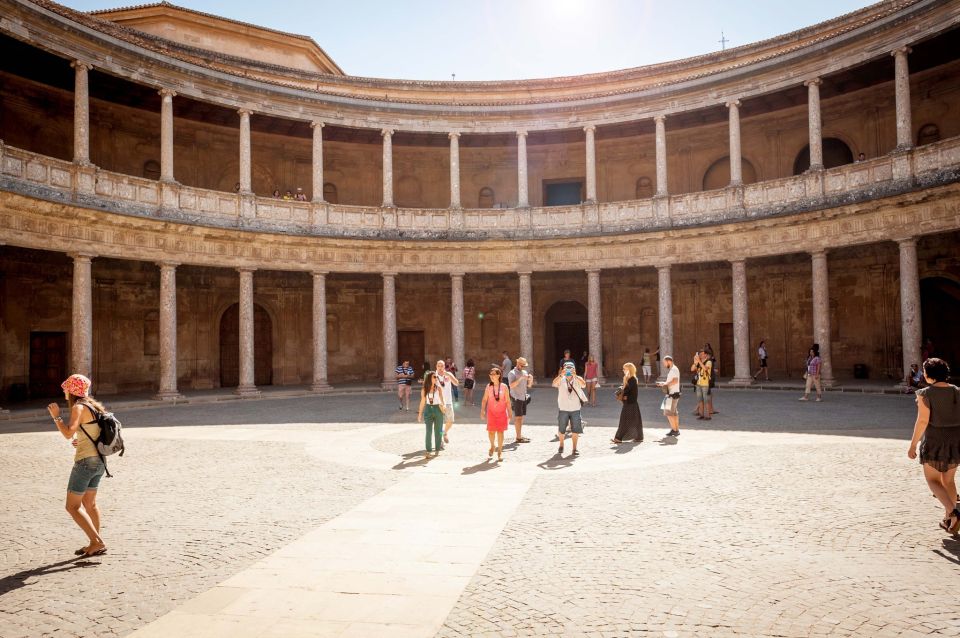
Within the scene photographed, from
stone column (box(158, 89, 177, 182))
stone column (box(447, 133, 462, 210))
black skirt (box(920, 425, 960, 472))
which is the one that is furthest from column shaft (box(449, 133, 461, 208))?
black skirt (box(920, 425, 960, 472))

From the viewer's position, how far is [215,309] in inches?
996

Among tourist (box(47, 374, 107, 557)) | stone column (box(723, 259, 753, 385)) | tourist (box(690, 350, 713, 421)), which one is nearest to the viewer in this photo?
tourist (box(47, 374, 107, 557))

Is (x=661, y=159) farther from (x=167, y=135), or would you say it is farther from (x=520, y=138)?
(x=167, y=135)

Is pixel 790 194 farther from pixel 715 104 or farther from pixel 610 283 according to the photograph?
pixel 610 283

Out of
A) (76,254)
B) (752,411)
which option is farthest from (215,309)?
(752,411)

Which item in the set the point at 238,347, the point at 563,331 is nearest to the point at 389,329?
the point at 238,347

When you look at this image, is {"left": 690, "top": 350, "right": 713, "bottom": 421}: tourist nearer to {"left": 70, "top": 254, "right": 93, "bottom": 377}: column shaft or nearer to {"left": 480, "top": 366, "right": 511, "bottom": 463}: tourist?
{"left": 480, "top": 366, "right": 511, "bottom": 463}: tourist

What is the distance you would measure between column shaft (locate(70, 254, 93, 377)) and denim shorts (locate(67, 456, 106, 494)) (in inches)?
554

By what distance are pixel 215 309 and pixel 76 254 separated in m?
7.37

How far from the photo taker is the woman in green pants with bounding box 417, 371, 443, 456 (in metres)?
10.7

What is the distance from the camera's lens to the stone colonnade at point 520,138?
18.4 metres

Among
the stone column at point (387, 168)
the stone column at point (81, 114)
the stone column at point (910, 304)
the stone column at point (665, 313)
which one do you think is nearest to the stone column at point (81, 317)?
the stone column at point (81, 114)

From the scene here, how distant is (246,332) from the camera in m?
22.1

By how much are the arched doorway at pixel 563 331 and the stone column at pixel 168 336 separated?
15.5m
